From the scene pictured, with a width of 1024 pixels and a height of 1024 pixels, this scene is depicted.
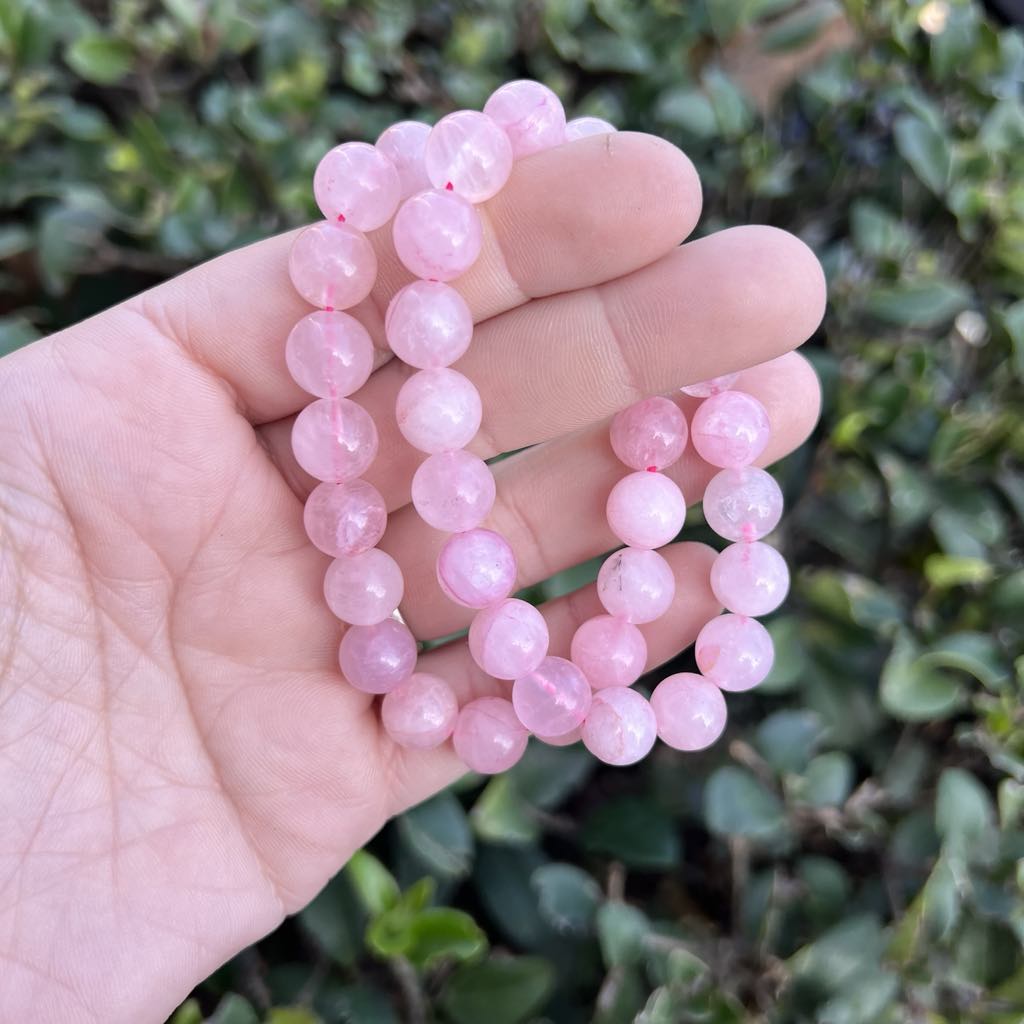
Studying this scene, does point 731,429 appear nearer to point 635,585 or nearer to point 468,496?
point 635,585

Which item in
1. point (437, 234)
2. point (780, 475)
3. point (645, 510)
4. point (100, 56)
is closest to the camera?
point (437, 234)

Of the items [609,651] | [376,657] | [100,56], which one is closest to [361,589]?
[376,657]

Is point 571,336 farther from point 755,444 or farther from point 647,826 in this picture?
point 647,826

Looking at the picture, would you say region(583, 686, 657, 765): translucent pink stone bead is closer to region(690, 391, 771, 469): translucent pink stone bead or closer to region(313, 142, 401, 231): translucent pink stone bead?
region(690, 391, 771, 469): translucent pink stone bead

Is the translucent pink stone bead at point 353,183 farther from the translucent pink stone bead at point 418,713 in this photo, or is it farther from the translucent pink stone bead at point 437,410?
the translucent pink stone bead at point 418,713

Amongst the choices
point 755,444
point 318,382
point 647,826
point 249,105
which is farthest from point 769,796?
point 249,105
